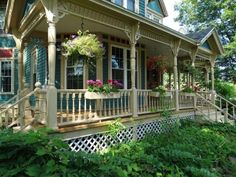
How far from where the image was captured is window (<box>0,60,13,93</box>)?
15.3 m

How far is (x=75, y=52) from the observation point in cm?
720

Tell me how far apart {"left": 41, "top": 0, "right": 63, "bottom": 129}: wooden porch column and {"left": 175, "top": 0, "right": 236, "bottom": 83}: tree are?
2239 cm

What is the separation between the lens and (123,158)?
18.9ft

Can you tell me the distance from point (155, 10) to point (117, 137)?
1134cm

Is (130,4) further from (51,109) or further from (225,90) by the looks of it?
(225,90)

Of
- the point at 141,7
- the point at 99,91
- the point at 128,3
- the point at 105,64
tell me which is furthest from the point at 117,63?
the point at 141,7

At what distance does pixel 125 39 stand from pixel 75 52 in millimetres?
4910

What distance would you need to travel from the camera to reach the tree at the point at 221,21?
1041 inches

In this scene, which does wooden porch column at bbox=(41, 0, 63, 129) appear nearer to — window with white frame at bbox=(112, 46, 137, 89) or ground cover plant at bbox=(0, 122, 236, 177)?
ground cover plant at bbox=(0, 122, 236, 177)

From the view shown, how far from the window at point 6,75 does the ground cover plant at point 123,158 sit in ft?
31.1

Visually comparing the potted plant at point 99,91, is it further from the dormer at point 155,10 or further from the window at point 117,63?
the dormer at point 155,10

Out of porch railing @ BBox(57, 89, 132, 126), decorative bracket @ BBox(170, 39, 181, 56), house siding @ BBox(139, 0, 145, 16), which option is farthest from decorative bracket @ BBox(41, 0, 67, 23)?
house siding @ BBox(139, 0, 145, 16)

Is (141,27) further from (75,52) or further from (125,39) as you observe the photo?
(75,52)

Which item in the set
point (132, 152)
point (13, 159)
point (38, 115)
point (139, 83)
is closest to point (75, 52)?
point (38, 115)
